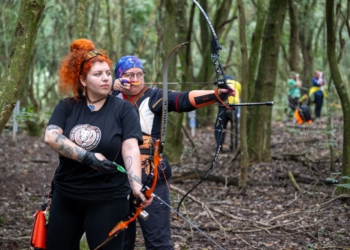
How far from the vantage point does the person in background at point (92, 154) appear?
11.2 ft

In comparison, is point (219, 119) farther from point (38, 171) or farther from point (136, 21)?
point (136, 21)

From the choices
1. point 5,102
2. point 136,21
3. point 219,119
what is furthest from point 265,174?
point 136,21

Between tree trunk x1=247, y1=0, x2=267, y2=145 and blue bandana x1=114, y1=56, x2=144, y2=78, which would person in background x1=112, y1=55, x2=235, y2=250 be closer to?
blue bandana x1=114, y1=56, x2=144, y2=78

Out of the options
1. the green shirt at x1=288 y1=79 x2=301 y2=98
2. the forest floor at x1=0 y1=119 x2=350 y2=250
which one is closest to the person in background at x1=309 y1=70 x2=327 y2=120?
the green shirt at x1=288 y1=79 x2=301 y2=98

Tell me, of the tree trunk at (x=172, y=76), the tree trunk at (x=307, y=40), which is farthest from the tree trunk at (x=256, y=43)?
the tree trunk at (x=307, y=40)

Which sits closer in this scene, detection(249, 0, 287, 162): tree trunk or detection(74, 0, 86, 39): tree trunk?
detection(74, 0, 86, 39): tree trunk

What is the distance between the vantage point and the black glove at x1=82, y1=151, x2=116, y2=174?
3254mm

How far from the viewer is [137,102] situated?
425cm

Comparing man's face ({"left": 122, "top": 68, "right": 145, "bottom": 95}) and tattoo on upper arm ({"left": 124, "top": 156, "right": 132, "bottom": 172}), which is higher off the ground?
man's face ({"left": 122, "top": 68, "right": 145, "bottom": 95})

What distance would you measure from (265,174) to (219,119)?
525cm

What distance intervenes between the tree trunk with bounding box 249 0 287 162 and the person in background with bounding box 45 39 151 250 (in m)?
6.54

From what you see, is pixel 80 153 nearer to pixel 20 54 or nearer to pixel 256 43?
pixel 20 54

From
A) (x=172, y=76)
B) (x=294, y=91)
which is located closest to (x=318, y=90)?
(x=294, y=91)

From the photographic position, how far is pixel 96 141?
342cm
